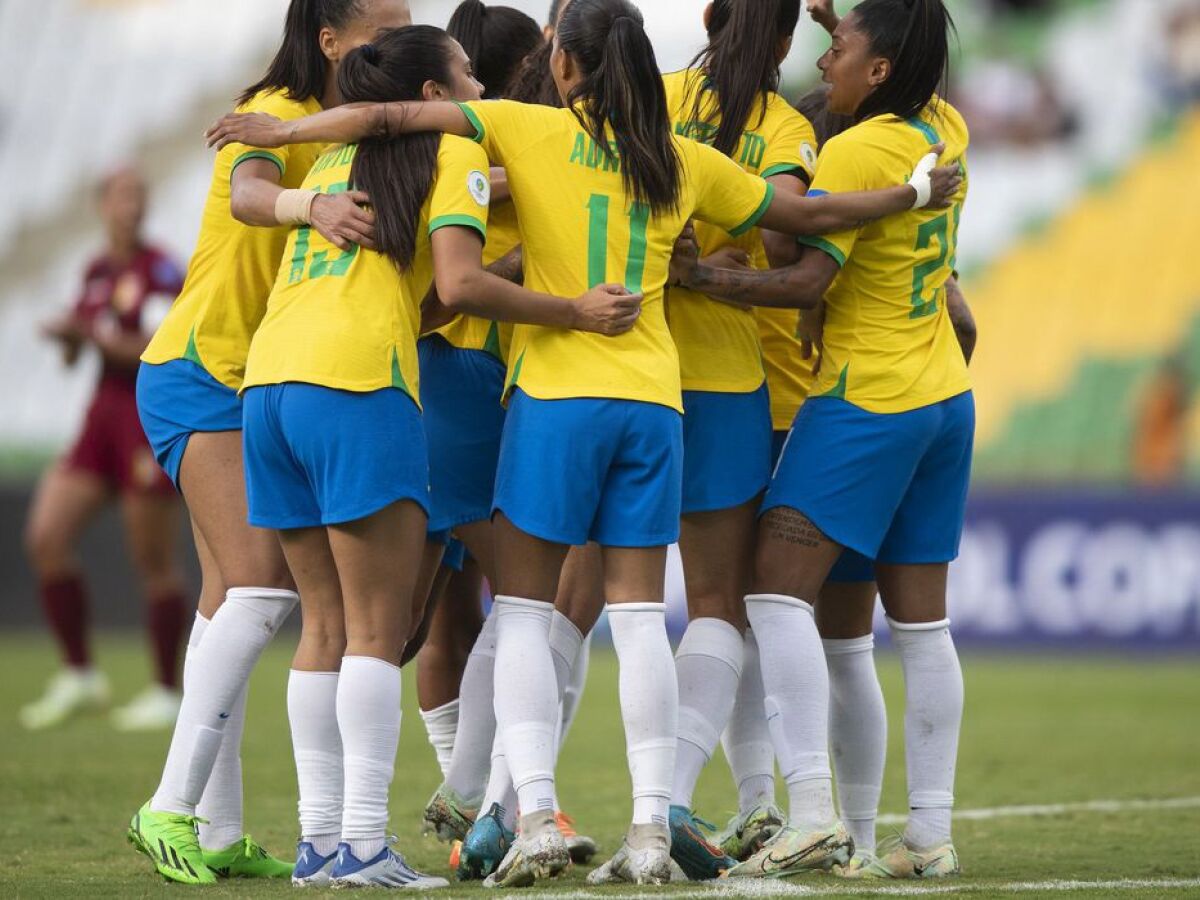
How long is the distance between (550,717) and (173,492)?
4971 mm

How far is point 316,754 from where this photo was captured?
399 centimetres

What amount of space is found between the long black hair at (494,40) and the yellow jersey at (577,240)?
34.6 inches

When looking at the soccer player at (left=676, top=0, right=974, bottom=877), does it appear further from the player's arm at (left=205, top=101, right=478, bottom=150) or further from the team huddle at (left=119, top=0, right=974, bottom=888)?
the player's arm at (left=205, top=101, right=478, bottom=150)

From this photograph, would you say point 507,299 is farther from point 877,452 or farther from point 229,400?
point 877,452

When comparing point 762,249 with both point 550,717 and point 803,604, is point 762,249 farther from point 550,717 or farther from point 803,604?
point 550,717

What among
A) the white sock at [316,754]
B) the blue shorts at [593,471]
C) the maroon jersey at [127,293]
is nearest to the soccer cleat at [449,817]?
the white sock at [316,754]

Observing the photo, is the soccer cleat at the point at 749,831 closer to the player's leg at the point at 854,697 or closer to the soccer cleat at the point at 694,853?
Result: the player's leg at the point at 854,697

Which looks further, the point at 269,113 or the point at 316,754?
the point at 269,113

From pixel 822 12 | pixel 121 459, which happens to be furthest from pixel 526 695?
pixel 121 459

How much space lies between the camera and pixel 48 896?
3.81m

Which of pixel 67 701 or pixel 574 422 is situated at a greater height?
pixel 574 422

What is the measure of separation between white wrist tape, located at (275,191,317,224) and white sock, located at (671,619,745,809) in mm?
1399

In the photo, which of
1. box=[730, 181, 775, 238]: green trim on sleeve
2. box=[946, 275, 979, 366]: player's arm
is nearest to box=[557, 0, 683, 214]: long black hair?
box=[730, 181, 775, 238]: green trim on sleeve

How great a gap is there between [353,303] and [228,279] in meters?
0.59
